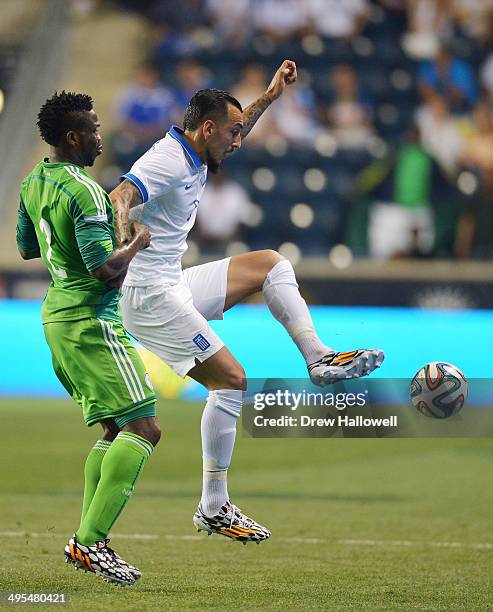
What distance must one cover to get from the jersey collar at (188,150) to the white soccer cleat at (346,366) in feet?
3.32

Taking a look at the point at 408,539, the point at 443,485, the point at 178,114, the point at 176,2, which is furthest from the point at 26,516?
the point at 176,2

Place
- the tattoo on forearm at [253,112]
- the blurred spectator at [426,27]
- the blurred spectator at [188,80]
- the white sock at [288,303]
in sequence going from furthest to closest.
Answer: the blurred spectator at [426,27]
the blurred spectator at [188,80]
the tattoo on forearm at [253,112]
the white sock at [288,303]

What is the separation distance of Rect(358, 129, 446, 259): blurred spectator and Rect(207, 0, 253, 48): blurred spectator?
3.13 m

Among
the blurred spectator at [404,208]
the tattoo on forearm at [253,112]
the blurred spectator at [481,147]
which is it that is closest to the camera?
the tattoo on forearm at [253,112]

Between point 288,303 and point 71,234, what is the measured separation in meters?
1.26

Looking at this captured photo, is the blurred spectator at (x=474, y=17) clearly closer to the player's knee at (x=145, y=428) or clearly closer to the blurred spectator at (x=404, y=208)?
the blurred spectator at (x=404, y=208)

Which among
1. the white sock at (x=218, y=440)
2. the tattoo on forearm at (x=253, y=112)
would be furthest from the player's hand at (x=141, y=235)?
the tattoo on forearm at (x=253, y=112)

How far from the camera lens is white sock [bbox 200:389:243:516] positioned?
5617 millimetres

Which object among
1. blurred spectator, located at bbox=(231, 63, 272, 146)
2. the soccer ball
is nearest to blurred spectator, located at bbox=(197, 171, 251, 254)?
blurred spectator, located at bbox=(231, 63, 272, 146)

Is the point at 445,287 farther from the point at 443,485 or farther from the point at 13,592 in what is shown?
the point at 13,592

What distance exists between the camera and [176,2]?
15.7 meters

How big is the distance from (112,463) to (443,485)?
4.48 meters

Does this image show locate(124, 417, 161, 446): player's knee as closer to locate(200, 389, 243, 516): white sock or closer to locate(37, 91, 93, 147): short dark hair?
locate(200, 389, 243, 516): white sock

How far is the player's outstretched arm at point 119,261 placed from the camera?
4758mm
